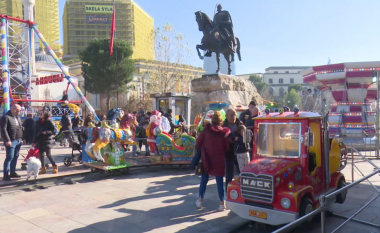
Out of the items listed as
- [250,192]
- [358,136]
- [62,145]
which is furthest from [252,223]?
[62,145]

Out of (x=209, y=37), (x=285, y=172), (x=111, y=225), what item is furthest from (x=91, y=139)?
(x=209, y=37)

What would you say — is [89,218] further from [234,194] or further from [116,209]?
[234,194]

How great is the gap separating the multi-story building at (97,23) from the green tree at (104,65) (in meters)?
21.9

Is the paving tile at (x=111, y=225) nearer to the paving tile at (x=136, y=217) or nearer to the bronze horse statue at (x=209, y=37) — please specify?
the paving tile at (x=136, y=217)

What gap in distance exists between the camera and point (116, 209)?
6.01m

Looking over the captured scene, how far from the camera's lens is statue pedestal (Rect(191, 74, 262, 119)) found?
16500mm

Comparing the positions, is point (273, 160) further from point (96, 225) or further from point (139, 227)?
point (96, 225)

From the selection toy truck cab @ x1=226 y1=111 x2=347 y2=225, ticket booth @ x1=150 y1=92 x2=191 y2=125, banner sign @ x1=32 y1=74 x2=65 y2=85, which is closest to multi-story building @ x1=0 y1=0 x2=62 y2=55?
banner sign @ x1=32 y1=74 x2=65 y2=85

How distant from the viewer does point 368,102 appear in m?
18.1

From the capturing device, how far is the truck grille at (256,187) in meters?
4.73

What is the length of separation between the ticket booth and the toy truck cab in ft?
29.8

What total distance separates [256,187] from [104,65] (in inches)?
1345

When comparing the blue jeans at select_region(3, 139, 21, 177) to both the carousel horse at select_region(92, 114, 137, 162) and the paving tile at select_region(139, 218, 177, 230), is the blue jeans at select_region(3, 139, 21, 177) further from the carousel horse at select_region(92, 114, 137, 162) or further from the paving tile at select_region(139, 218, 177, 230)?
the paving tile at select_region(139, 218, 177, 230)

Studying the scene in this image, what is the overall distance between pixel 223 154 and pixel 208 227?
1.37 metres
